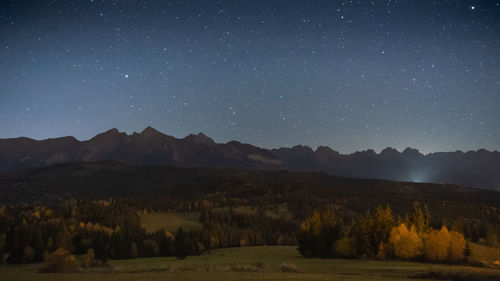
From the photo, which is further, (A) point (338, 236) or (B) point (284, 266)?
(A) point (338, 236)

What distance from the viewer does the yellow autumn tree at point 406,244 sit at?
9712 centimetres

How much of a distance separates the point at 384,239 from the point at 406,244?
782cm

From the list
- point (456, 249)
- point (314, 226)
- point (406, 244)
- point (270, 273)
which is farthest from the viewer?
point (314, 226)

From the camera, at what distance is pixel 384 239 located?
105562 mm

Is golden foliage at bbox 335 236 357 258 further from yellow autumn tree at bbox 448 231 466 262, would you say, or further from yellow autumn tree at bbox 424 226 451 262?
yellow autumn tree at bbox 448 231 466 262

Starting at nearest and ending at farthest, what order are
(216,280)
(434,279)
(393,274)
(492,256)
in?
(216,280) < (434,279) < (393,274) < (492,256)

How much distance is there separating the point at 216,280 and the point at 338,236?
70891 mm

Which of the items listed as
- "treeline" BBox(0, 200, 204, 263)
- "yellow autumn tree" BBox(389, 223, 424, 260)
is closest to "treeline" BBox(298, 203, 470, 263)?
"yellow autumn tree" BBox(389, 223, 424, 260)

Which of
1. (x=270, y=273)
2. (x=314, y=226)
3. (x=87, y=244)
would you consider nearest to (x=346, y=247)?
(x=314, y=226)

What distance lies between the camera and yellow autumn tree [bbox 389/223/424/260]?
97.1 meters

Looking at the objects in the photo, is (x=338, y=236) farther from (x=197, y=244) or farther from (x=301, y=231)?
(x=197, y=244)

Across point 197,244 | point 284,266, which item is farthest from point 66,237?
point 284,266

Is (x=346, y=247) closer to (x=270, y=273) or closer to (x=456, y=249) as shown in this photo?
(x=456, y=249)

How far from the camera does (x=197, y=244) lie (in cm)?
16425
